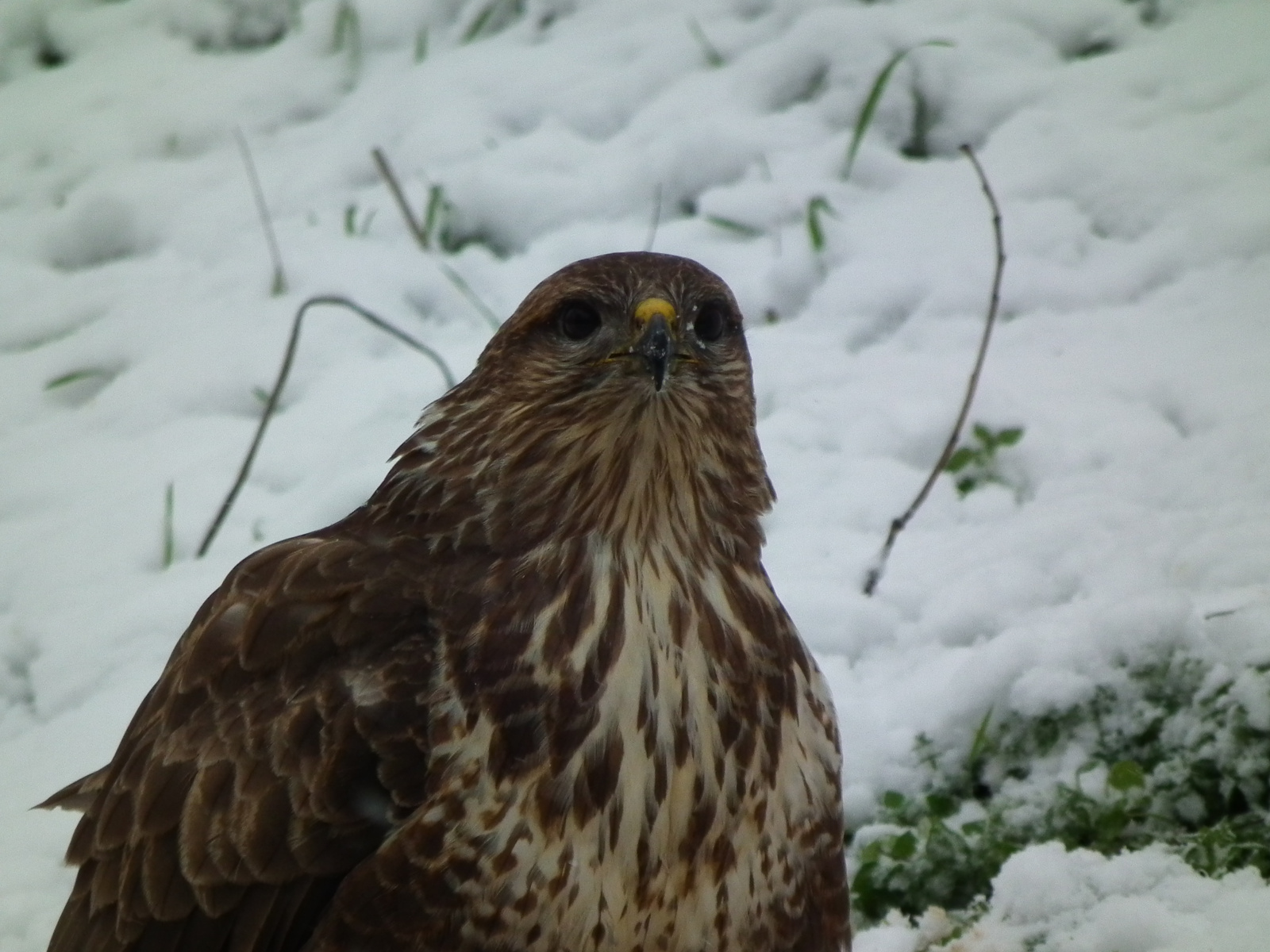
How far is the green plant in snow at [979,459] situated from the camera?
13.8ft

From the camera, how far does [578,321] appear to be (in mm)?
2830

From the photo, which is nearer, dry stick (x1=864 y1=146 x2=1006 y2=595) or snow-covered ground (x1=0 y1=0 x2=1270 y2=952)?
snow-covered ground (x1=0 y1=0 x2=1270 y2=952)

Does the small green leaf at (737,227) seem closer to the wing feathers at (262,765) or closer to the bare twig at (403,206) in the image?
the bare twig at (403,206)

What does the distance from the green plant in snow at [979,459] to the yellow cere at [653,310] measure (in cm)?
164

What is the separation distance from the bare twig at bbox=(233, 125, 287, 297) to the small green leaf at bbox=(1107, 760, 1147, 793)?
3081 millimetres

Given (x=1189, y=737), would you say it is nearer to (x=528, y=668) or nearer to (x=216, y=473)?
(x=528, y=668)

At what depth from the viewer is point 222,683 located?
2.75 metres

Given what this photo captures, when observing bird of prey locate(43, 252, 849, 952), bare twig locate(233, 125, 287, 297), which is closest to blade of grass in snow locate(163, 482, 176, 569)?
bare twig locate(233, 125, 287, 297)

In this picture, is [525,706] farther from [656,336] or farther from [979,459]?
[979,459]

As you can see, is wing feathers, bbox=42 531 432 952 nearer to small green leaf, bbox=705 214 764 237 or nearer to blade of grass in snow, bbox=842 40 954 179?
small green leaf, bbox=705 214 764 237

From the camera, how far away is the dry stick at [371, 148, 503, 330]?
4969mm

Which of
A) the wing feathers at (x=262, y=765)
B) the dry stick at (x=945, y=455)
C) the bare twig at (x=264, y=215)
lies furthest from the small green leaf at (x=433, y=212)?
the wing feathers at (x=262, y=765)

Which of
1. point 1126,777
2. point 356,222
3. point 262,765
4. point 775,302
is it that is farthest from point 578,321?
point 356,222

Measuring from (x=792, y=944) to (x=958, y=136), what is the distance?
10.7ft
